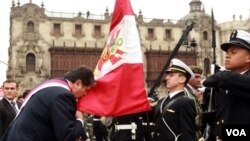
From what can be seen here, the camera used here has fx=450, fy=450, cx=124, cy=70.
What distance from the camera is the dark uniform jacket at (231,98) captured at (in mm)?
3730

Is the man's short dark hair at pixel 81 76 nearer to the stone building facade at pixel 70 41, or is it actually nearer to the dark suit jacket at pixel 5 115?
the dark suit jacket at pixel 5 115

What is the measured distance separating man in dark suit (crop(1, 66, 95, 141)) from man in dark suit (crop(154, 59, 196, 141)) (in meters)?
1.47

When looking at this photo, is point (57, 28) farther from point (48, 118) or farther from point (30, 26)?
point (48, 118)

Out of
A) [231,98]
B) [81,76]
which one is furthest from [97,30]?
[231,98]

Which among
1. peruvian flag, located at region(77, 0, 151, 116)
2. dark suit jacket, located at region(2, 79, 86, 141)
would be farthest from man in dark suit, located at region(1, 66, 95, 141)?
peruvian flag, located at region(77, 0, 151, 116)

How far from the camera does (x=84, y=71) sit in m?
4.52

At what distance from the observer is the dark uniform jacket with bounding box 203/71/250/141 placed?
373 cm

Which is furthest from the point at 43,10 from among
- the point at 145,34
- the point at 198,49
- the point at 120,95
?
the point at 120,95

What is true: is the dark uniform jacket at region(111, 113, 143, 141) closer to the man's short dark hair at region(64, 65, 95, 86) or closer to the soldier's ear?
the soldier's ear

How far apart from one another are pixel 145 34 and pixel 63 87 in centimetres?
3989

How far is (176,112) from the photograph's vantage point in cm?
545

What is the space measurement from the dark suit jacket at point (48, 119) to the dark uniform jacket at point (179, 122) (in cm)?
148

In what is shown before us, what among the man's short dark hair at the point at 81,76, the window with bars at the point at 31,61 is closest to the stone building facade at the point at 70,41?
the window with bars at the point at 31,61

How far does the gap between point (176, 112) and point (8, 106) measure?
414 centimetres
